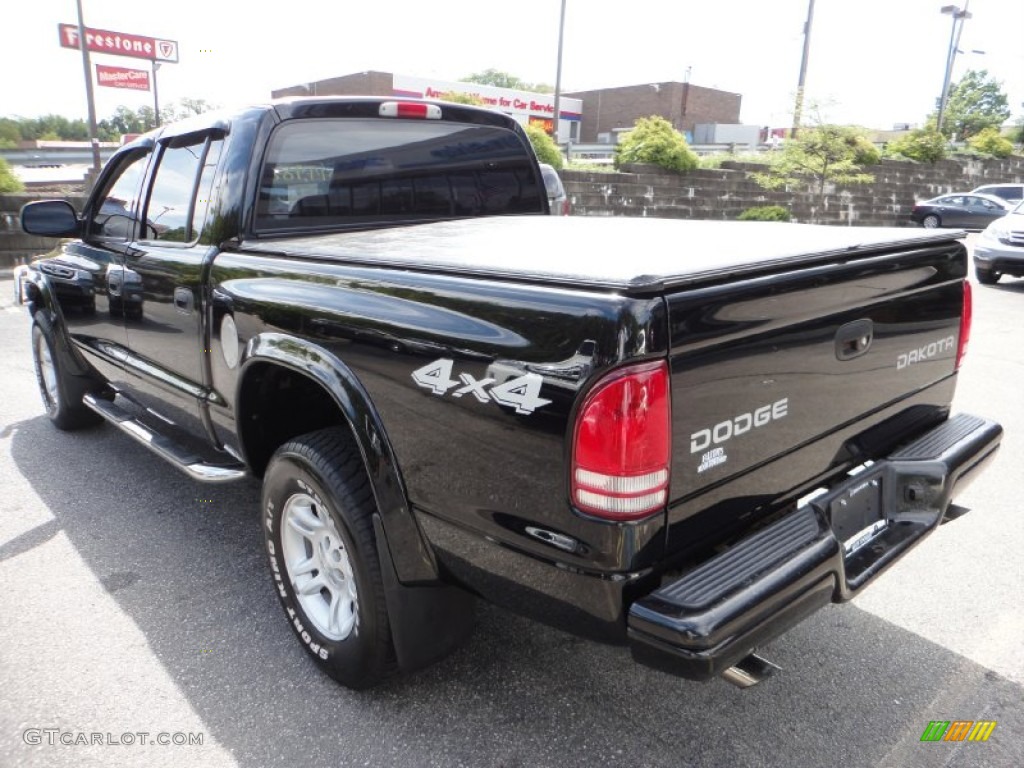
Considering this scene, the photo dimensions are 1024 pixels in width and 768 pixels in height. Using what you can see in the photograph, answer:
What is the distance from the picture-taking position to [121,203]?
3.96m

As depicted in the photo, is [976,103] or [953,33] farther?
[976,103]

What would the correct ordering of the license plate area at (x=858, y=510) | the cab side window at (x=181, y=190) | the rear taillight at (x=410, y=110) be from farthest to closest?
the rear taillight at (x=410, y=110) → the cab side window at (x=181, y=190) → the license plate area at (x=858, y=510)

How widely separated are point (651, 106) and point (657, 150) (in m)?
42.0

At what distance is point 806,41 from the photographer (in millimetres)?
21484

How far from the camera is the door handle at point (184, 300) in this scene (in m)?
3.04

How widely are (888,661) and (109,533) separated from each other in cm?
348

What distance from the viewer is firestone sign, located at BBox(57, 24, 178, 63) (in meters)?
45.1

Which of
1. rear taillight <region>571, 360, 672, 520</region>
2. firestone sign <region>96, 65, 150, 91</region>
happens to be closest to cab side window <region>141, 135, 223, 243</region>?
rear taillight <region>571, 360, 672, 520</region>

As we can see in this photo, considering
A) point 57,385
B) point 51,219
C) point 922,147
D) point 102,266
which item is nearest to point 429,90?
point 922,147

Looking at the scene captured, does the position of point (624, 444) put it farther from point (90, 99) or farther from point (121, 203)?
point (90, 99)

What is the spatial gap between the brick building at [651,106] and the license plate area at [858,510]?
55.8 m

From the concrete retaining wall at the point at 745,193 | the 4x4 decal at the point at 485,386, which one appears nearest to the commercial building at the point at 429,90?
the concrete retaining wall at the point at 745,193

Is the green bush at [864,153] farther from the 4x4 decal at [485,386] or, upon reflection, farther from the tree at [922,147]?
the 4x4 decal at [485,386]

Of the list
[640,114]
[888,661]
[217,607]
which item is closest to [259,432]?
[217,607]
